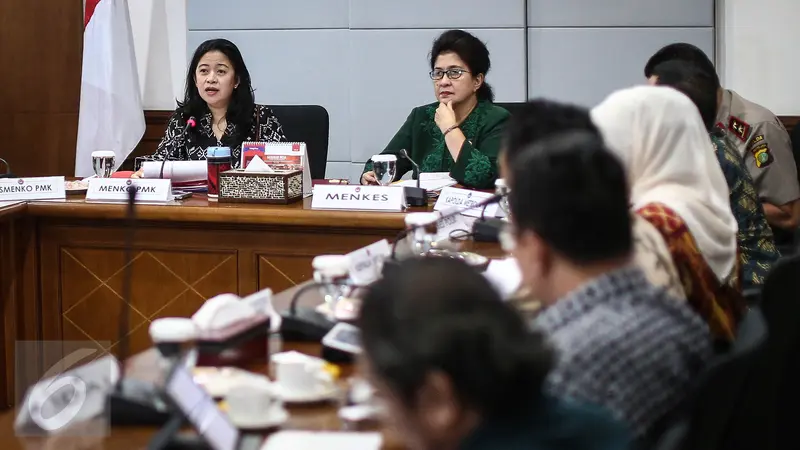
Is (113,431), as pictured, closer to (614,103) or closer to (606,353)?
(606,353)

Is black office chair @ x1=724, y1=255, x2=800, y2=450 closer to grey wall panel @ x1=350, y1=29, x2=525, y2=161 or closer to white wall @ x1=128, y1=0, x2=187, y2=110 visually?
grey wall panel @ x1=350, y1=29, x2=525, y2=161

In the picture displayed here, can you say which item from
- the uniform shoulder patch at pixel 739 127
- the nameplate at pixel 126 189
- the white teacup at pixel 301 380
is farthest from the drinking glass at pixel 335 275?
the uniform shoulder patch at pixel 739 127

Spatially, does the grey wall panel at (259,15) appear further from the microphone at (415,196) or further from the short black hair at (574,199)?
the short black hair at (574,199)

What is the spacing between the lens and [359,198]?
10.2 ft

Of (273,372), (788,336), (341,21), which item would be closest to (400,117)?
(341,21)

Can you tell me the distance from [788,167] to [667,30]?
1.39 metres

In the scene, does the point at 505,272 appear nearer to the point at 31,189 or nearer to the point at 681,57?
the point at 681,57

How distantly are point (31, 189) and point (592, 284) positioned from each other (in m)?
2.59

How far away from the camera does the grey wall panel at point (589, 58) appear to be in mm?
4824

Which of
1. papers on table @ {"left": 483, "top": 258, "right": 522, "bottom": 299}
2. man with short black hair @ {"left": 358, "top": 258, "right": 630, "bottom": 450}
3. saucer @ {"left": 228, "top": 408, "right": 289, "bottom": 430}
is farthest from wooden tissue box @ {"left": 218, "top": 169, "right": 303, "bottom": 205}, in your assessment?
man with short black hair @ {"left": 358, "top": 258, "right": 630, "bottom": 450}

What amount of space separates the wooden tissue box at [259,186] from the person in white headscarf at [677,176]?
1.51m

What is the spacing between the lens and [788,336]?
1.28 meters

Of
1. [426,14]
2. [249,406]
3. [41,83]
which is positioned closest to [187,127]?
[426,14]

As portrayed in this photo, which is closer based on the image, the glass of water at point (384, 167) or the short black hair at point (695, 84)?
the short black hair at point (695, 84)
